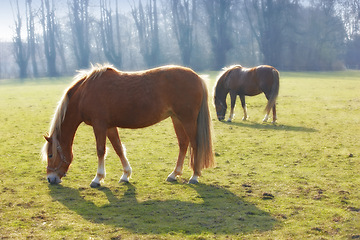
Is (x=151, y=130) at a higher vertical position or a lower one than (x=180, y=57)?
lower

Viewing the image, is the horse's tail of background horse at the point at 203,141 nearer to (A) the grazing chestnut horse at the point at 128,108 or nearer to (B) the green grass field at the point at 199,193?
(A) the grazing chestnut horse at the point at 128,108

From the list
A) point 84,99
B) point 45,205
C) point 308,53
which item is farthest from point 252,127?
point 308,53

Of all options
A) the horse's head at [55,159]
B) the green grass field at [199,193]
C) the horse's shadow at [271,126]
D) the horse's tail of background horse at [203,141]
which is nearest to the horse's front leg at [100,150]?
the green grass field at [199,193]

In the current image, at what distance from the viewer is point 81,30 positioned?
55.8 meters

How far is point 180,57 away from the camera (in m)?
54.7

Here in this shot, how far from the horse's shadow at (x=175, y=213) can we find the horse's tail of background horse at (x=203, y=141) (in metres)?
0.39

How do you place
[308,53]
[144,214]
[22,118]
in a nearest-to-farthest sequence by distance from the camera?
[144,214] < [22,118] < [308,53]

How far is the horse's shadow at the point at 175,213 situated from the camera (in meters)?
4.05

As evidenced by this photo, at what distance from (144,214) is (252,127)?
23.3ft

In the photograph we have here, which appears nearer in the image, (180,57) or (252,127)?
(252,127)

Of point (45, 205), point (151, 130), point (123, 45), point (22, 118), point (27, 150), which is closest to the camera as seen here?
point (45, 205)

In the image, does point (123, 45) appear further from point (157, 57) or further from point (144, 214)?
point (144, 214)

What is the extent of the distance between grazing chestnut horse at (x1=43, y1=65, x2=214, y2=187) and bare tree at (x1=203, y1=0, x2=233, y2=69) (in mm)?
46150

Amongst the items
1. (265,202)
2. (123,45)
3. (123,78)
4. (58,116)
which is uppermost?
(123,45)
